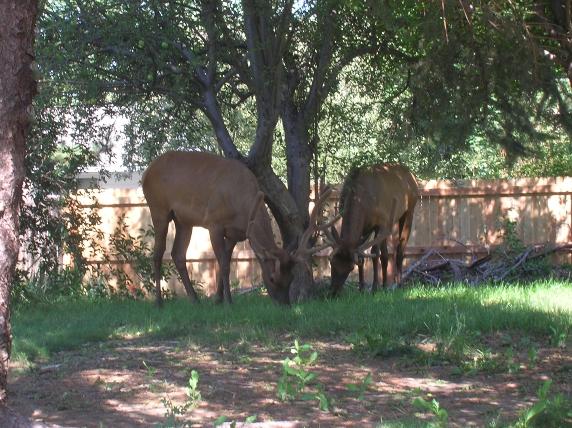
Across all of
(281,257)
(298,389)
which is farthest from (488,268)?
(298,389)

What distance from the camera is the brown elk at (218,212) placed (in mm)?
9523

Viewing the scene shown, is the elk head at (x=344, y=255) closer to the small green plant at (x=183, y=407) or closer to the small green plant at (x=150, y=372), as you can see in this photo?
the small green plant at (x=150, y=372)

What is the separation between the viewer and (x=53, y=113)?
10.1 meters

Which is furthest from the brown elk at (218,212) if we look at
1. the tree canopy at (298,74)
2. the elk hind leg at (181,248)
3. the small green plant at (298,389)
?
the small green plant at (298,389)

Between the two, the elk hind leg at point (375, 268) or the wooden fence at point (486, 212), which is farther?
the wooden fence at point (486, 212)

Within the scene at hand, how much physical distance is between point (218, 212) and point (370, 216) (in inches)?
100

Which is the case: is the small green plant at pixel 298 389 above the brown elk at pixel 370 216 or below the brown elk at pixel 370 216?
below

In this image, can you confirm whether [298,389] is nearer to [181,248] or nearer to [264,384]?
[264,384]

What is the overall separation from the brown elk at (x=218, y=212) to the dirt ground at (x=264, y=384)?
259cm

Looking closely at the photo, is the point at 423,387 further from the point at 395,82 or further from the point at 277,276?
the point at 395,82

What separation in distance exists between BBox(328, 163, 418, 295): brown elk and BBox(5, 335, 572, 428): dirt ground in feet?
12.2

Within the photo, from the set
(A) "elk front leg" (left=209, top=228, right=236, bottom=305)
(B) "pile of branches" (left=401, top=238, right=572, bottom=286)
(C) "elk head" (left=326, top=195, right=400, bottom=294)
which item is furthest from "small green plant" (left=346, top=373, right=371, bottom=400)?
(B) "pile of branches" (left=401, top=238, right=572, bottom=286)

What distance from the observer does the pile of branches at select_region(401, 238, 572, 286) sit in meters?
12.1

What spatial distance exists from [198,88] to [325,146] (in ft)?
6.93
